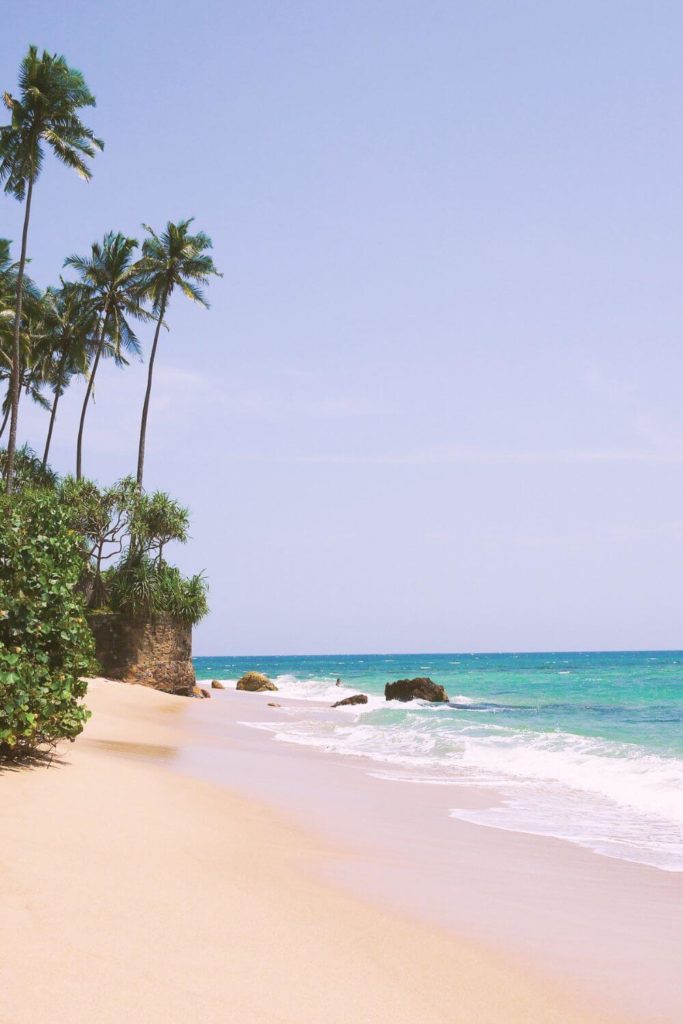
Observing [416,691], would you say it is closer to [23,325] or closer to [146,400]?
[146,400]

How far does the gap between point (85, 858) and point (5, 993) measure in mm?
2220

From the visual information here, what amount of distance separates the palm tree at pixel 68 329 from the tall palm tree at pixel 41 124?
10158mm

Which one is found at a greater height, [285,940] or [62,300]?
[62,300]

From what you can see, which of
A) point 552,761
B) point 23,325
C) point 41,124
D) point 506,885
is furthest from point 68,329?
point 506,885

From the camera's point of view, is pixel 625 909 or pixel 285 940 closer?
pixel 285 940

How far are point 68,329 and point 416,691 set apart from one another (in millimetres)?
25240

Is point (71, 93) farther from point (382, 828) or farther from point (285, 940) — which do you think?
point (285, 940)

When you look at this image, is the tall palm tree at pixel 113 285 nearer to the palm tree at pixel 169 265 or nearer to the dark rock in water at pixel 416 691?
the palm tree at pixel 169 265

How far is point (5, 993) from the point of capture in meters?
3.36

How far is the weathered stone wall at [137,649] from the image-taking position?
98.1 ft

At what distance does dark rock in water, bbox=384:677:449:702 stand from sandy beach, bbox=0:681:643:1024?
3236 centimetres

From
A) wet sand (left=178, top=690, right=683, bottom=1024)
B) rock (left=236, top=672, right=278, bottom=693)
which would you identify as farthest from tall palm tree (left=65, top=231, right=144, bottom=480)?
wet sand (left=178, top=690, right=683, bottom=1024)

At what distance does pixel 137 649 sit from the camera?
30.1m

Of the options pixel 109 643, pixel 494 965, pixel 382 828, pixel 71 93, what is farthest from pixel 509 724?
pixel 71 93
